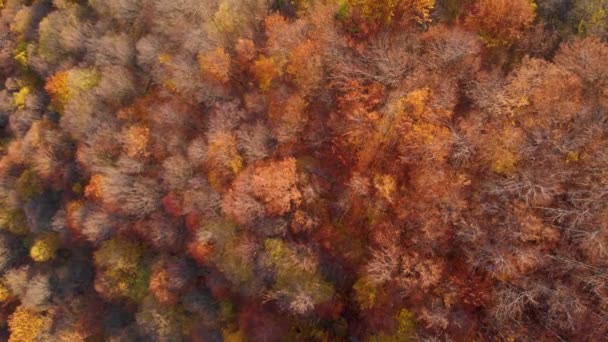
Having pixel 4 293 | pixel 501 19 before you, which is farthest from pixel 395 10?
pixel 4 293

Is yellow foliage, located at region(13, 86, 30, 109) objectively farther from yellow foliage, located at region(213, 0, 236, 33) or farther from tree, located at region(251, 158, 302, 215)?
tree, located at region(251, 158, 302, 215)

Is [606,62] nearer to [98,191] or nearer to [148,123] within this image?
[148,123]

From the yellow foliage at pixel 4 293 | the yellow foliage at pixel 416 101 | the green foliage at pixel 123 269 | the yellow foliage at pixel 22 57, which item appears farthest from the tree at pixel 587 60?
the yellow foliage at pixel 4 293

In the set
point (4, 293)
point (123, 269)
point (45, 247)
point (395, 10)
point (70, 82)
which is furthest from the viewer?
point (4, 293)

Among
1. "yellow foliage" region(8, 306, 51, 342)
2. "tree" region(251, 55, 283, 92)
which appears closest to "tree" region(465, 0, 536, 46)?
"tree" region(251, 55, 283, 92)

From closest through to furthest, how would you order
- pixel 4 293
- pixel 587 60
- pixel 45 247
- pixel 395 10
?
pixel 587 60 → pixel 395 10 → pixel 45 247 → pixel 4 293

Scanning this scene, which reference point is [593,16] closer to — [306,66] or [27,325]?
[306,66]

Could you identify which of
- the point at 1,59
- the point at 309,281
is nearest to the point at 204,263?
the point at 309,281
